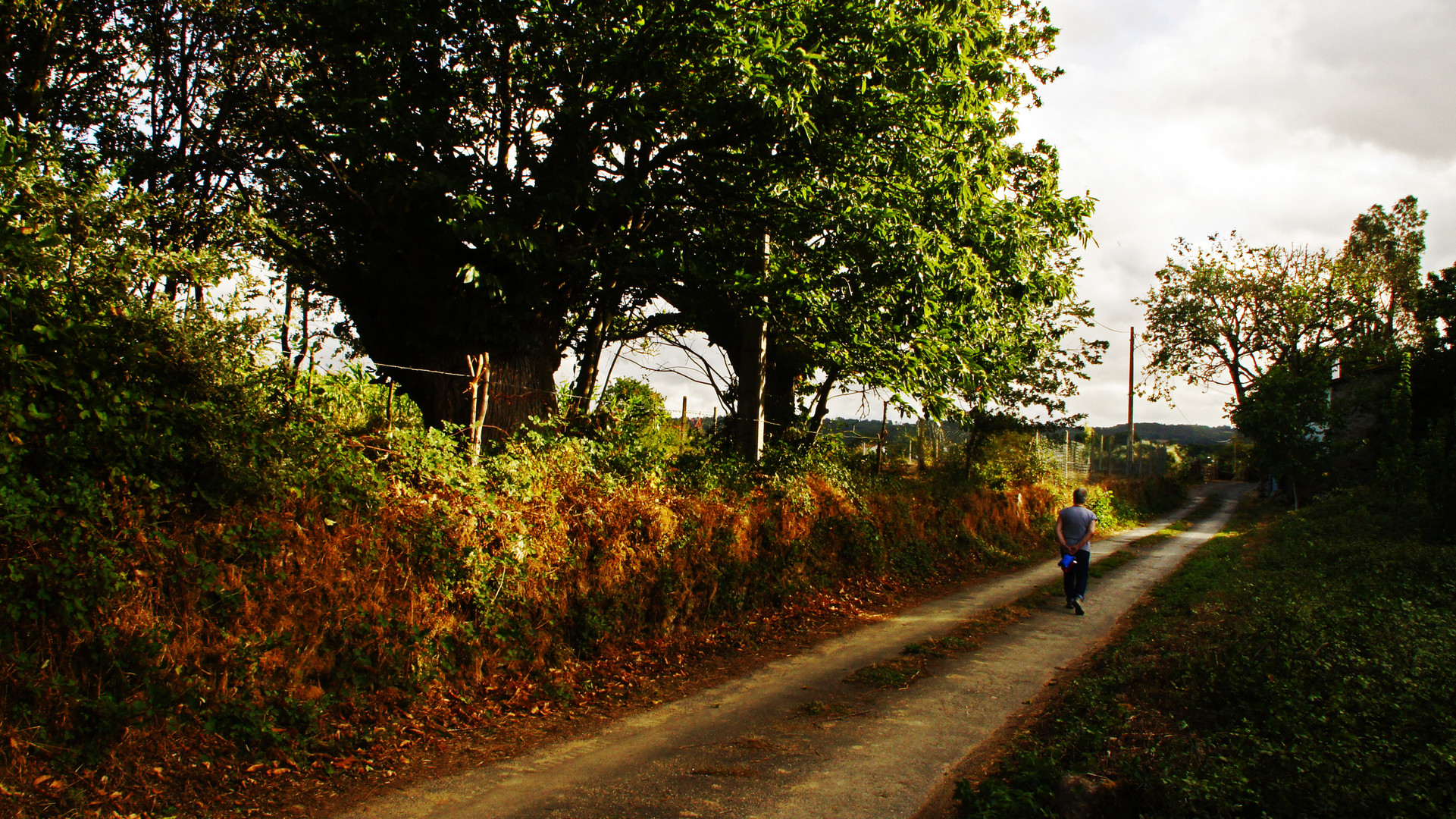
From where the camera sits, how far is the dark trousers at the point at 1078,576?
11266mm

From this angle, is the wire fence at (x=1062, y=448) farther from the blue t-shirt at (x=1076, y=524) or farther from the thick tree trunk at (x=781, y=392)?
the blue t-shirt at (x=1076, y=524)

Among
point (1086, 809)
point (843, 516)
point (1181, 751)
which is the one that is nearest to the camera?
point (1086, 809)

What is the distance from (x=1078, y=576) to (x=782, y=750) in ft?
24.0

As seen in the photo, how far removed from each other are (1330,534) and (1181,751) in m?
16.7

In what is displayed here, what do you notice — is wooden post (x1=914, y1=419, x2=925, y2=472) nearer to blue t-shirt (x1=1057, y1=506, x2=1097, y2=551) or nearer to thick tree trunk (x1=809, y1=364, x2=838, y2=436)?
thick tree trunk (x1=809, y1=364, x2=838, y2=436)

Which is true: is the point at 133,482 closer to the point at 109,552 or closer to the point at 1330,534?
the point at 109,552

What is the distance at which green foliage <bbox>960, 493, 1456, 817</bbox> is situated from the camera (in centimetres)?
416

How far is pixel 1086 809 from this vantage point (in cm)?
438

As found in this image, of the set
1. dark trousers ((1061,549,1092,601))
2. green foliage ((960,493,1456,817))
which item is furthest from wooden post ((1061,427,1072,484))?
green foliage ((960,493,1456,817))

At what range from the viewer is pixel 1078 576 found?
37.2 feet

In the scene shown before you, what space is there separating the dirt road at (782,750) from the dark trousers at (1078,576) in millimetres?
2096

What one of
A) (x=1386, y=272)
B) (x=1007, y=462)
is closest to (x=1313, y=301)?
(x=1386, y=272)

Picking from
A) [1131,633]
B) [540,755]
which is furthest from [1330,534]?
[540,755]

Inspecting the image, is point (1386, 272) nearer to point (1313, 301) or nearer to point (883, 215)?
point (1313, 301)
